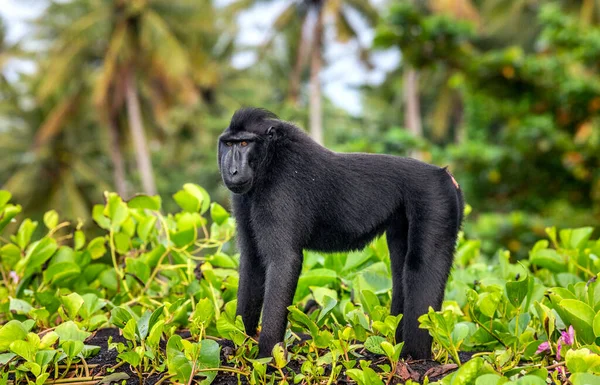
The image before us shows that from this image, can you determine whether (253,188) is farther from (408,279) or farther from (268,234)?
(408,279)

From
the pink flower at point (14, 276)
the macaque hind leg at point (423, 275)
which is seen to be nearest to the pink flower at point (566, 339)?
the macaque hind leg at point (423, 275)

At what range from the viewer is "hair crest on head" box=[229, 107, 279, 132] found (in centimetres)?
295

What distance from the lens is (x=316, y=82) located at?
3472 centimetres

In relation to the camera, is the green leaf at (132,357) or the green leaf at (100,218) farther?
the green leaf at (100,218)

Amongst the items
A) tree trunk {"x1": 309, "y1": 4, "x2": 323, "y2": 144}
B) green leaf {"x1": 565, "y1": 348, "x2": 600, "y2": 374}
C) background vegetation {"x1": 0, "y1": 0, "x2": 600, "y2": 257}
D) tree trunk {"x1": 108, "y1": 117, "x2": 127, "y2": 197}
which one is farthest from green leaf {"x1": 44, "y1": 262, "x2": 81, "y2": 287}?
tree trunk {"x1": 108, "y1": 117, "x2": 127, "y2": 197}

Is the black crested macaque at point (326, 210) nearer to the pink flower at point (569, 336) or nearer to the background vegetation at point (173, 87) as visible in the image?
the pink flower at point (569, 336)

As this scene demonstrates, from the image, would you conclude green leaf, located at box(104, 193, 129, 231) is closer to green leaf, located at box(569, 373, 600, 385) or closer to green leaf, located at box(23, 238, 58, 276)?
green leaf, located at box(23, 238, 58, 276)

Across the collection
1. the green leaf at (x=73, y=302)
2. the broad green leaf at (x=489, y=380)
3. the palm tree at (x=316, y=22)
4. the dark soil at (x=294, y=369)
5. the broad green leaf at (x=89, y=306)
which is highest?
the palm tree at (x=316, y=22)

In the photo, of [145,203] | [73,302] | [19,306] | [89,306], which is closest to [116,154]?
[145,203]

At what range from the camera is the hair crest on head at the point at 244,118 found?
295 centimetres

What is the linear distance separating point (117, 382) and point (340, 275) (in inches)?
58.1

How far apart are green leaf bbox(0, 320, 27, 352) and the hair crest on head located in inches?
48.2

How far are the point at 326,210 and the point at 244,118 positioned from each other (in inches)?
22.4

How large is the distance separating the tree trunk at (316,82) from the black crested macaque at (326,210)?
29443 millimetres
